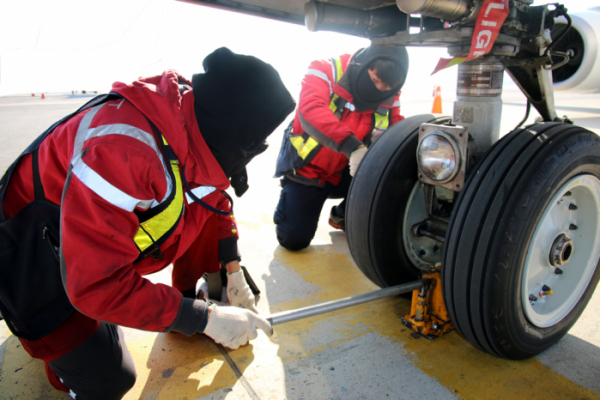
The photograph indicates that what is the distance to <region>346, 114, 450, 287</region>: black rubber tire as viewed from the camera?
171cm

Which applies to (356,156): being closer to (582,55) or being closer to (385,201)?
(385,201)

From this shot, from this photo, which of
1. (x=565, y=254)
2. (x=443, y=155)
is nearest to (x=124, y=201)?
(x=443, y=155)

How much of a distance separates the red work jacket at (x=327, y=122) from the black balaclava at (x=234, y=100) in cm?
99

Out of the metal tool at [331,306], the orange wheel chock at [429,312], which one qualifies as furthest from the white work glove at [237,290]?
the orange wheel chock at [429,312]

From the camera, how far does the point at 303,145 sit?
8.66 ft

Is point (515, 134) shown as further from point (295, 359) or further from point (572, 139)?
point (295, 359)

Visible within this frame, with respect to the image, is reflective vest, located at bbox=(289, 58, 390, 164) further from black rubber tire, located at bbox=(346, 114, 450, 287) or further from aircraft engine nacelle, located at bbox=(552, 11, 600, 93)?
aircraft engine nacelle, located at bbox=(552, 11, 600, 93)

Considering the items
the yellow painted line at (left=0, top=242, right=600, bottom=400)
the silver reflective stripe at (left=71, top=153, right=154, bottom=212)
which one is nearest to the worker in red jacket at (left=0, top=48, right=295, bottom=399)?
the silver reflective stripe at (left=71, top=153, right=154, bottom=212)

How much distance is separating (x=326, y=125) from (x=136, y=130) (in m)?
1.38

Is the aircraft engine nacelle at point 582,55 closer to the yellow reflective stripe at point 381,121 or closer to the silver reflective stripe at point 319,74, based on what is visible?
the yellow reflective stripe at point 381,121

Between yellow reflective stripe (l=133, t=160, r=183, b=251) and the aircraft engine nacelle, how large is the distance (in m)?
3.18

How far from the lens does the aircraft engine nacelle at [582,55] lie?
3.11m

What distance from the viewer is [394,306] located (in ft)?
6.38

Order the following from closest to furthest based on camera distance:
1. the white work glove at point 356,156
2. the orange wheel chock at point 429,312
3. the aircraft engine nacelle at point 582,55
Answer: the orange wheel chock at point 429,312
the white work glove at point 356,156
the aircraft engine nacelle at point 582,55
